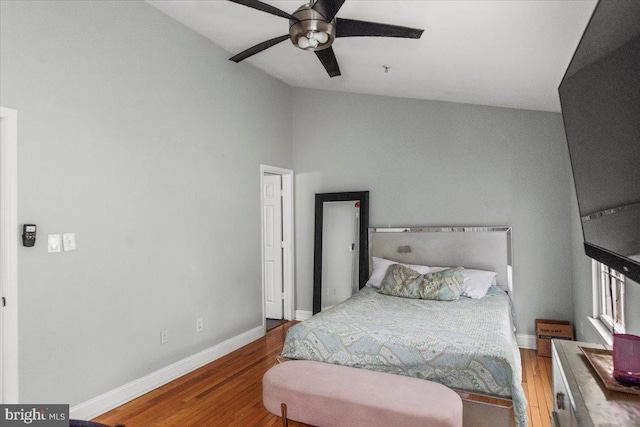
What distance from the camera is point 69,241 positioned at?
2631 millimetres

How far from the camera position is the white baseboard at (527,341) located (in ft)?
13.3

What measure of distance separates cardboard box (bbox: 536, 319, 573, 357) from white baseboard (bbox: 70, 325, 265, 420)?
9.89ft

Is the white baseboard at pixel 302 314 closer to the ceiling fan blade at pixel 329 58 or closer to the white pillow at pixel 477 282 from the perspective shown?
the white pillow at pixel 477 282

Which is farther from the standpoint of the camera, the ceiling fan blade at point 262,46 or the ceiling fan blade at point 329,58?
the ceiling fan blade at point 329,58

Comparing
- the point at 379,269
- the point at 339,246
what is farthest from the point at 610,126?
the point at 339,246

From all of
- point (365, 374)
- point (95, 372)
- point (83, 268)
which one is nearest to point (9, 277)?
point (83, 268)

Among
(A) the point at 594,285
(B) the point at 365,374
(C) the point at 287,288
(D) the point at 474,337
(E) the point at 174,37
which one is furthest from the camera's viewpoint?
(C) the point at 287,288

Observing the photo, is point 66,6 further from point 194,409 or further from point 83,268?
point 194,409

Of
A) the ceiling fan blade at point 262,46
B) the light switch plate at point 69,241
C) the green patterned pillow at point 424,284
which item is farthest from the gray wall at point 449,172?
the light switch plate at point 69,241

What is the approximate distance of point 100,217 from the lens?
9.33ft

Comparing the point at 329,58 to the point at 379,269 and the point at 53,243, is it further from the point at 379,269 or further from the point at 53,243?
the point at 379,269

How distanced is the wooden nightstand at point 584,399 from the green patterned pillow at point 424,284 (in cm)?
193

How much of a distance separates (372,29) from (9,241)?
2.52 m

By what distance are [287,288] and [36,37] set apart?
12.2 feet
